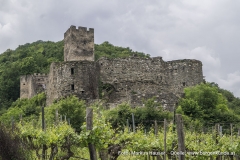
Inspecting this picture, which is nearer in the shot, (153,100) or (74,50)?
(153,100)

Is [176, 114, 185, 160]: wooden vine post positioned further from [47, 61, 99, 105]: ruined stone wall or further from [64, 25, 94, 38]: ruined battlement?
[64, 25, 94, 38]: ruined battlement

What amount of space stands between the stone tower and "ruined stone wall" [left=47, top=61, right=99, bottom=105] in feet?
22.2

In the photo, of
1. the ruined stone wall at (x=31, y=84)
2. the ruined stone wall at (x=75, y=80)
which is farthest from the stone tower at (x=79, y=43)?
the ruined stone wall at (x=31, y=84)

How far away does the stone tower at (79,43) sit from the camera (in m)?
37.5

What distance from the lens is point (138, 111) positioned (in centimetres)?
2392

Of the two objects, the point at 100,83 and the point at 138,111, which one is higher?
the point at 100,83

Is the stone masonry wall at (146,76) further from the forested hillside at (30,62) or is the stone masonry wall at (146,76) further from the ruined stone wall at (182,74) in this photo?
the forested hillside at (30,62)

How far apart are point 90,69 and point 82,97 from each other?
2353 millimetres

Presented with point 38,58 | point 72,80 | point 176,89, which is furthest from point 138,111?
point 38,58

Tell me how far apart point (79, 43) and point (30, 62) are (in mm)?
21521

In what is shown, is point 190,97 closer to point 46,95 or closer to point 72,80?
point 72,80

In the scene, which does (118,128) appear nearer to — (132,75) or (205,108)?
(205,108)

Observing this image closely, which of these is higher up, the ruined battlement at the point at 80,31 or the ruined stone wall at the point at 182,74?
the ruined battlement at the point at 80,31

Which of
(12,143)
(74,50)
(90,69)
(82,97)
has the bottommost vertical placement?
(12,143)
